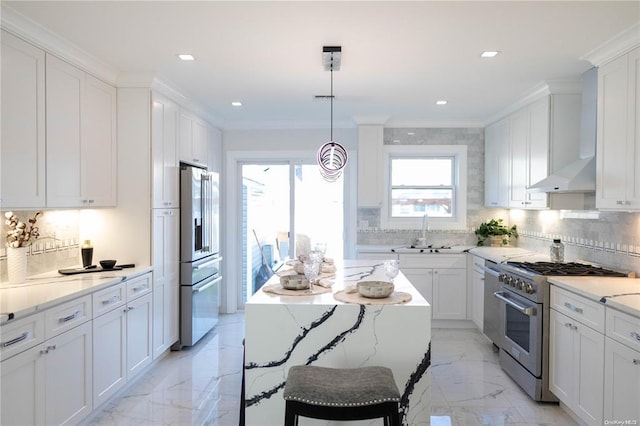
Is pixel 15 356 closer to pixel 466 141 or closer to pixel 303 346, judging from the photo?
pixel 303 346

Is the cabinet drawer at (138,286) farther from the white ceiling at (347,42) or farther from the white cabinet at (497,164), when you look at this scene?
the white cabinet at (497,164)

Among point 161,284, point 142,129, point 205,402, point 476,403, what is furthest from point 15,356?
point 476,403

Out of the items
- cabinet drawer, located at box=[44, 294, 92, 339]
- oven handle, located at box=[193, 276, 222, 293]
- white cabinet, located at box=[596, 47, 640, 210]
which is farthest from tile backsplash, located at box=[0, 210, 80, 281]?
white cabinet, located at box=[596, 47, 640, 210]

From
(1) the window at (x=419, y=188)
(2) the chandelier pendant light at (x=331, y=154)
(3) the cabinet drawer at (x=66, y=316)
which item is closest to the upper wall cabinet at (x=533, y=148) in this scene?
(1) the window at (x=419, y=188)

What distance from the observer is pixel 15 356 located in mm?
2051

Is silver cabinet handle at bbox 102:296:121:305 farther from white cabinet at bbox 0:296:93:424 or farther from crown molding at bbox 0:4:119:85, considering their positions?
crown molding at bbox 0:4:119:85

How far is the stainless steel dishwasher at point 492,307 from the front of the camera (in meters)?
3.78

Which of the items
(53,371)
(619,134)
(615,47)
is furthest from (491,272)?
(53,371)

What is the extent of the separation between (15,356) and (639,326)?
125 inches

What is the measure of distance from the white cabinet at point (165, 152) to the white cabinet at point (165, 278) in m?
0.13

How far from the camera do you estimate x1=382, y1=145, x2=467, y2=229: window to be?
545cm

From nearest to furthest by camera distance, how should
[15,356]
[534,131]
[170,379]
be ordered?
[15,356] → [170,379] → [534,131]

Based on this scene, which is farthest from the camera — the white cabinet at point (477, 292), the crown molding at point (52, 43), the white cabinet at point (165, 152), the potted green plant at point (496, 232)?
the potted green plant at point (496, 232)

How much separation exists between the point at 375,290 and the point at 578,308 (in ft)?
4.64
